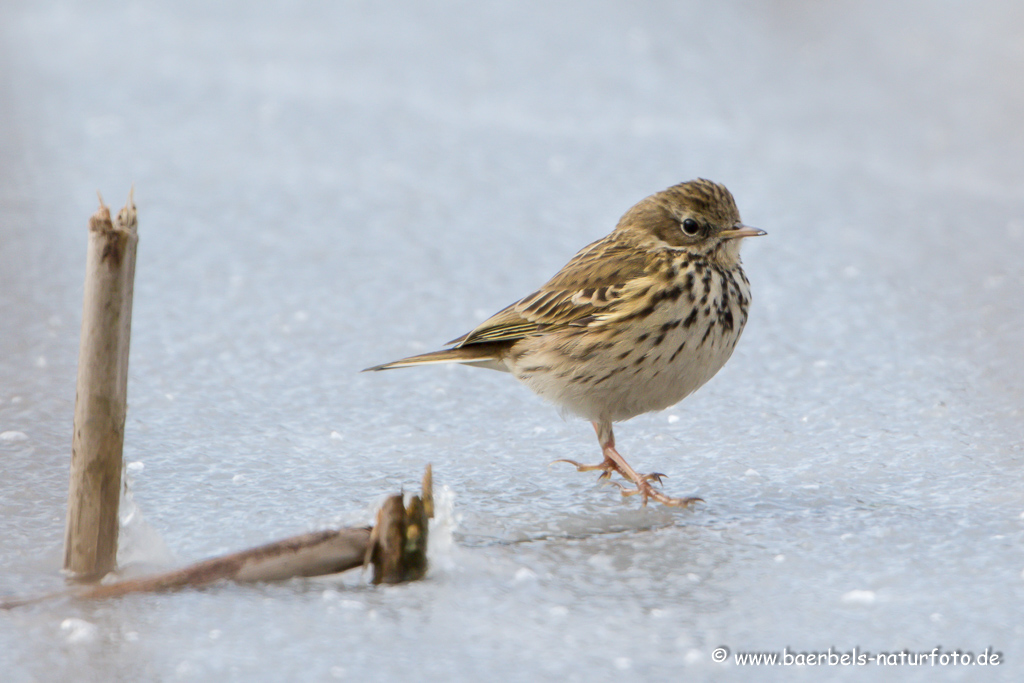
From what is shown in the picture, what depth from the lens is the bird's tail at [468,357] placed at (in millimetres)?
5102

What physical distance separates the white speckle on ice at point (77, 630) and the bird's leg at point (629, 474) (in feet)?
6.41

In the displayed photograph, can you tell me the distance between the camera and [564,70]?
402 inches

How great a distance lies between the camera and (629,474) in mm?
4688

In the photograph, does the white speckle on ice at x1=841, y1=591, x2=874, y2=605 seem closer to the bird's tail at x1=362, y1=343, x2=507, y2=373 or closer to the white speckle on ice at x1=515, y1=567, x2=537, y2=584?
the white speckle on ice at x1=515, y1=567, x2=537, y2=584

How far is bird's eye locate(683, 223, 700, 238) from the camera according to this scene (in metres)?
4.94

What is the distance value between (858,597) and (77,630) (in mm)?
2177

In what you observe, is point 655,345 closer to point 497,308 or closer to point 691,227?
point 691,227

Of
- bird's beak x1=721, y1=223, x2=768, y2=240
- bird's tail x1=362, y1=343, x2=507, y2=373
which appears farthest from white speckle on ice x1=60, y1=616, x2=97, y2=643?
bird's beak x1=721, y1=223, x2=768, y2=240

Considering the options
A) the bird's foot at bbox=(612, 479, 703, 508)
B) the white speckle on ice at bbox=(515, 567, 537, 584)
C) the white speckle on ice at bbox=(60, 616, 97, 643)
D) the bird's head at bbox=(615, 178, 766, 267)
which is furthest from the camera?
the bird's head at bbox=(615, 178, 766, 267)

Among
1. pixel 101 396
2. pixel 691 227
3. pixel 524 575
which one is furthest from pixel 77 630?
pixel 691 227

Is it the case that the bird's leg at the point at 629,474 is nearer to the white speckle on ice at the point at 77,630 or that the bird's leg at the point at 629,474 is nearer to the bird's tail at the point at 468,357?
the bird's tail at the point at 468,357

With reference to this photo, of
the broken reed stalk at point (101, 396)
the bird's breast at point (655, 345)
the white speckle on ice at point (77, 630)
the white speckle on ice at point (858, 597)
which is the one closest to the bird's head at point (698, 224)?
the bird's breast at point (655, 345)

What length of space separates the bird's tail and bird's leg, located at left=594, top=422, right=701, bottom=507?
530 millimetres

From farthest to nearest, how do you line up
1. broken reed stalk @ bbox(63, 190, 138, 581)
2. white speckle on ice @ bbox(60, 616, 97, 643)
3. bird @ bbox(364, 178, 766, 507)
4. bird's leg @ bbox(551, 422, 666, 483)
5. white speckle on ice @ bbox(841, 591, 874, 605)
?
bird's leg @ bbox(551, 422, 666, 483), bird @ bbox(364, 178, 766, 507), white speckle on ice @ bbox(841, 591, 874, 605), broken reed stalk @ bbox(63, 190, 138, 581), white speckle on ice @ bbox(60, 616, 97, 643)
